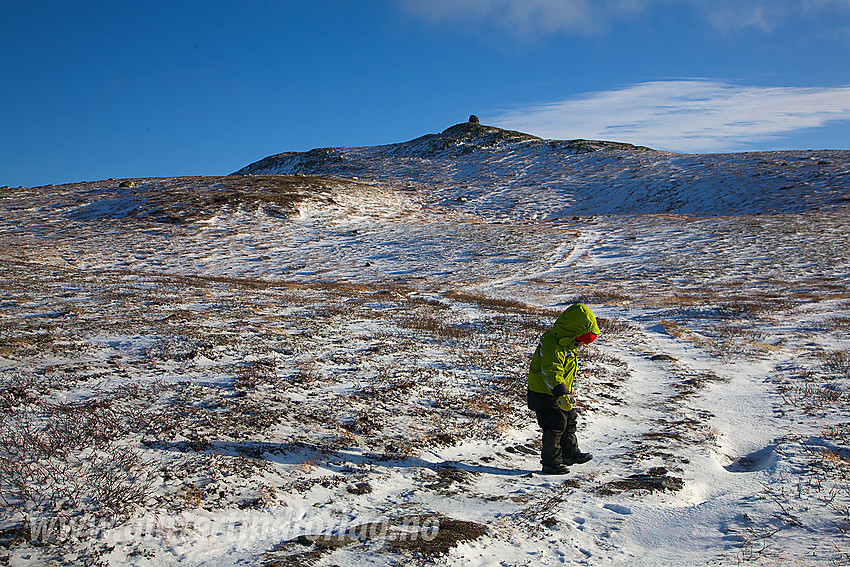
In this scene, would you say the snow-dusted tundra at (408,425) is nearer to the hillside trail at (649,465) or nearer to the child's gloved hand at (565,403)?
the hillside trail at (649,465)

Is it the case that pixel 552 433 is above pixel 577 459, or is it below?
above

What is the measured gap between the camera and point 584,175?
202 feet

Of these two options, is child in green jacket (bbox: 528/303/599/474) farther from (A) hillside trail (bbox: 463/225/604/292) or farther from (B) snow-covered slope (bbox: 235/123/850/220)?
(B) snow-covered slope (bbox: 235/123/850/220)

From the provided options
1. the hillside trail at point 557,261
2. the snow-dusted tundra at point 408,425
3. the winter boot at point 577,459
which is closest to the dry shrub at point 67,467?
the snow-dusted tundra at point 408,425

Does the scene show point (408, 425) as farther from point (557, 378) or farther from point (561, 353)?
point (561, 353)

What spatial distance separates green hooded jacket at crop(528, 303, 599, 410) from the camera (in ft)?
19.8

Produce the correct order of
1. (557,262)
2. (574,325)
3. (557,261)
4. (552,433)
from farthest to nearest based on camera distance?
(557,261) < (557,262) < (552,433) < (574,325)

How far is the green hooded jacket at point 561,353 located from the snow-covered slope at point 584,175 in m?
43.9

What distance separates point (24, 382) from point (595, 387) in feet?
29.3

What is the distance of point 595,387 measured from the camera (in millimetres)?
9320

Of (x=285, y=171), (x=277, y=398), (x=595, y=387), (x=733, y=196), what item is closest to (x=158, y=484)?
(x=277, y=398)

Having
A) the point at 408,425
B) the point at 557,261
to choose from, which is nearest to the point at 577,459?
the point at 408,425

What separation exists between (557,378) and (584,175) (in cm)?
5991

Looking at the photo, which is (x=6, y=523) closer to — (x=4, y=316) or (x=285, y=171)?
(x=4, y=316)
